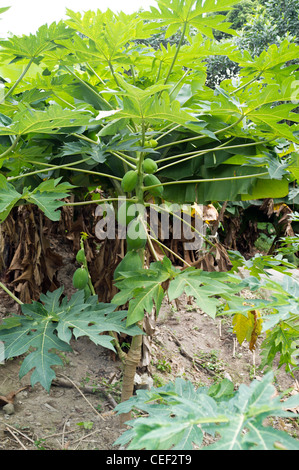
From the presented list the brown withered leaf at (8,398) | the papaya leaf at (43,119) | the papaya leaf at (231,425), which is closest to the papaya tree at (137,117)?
the papaya leaf at (43,119)

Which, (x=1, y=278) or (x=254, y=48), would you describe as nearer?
(x=1, y=278)

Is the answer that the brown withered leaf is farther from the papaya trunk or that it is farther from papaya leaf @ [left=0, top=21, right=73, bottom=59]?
papaya leaf @ [left=0, top=21, right=73, bottom=59]

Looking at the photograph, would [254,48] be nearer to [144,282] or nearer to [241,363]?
[241,363]

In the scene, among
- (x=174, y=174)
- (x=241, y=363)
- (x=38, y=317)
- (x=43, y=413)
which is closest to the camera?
(x=38, y=317)

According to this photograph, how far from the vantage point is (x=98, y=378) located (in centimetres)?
188

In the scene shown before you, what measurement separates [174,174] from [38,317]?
28.3 inches

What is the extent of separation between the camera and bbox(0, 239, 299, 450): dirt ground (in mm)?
1447

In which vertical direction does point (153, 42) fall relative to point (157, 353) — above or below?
above

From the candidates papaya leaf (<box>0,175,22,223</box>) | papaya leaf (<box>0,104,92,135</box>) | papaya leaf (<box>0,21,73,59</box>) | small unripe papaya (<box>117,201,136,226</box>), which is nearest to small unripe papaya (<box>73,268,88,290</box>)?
small unripe papaya (<box>117,201,136,226</box>)

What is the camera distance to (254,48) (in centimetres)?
598

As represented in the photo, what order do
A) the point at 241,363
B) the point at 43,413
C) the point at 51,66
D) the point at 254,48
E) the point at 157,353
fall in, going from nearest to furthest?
the point at 51,66
the point at 43,413
the point at 157,353
the point at 241,363
the point at 254,48

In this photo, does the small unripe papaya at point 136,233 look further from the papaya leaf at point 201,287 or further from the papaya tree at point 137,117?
the papaya leaf at point 201,287
